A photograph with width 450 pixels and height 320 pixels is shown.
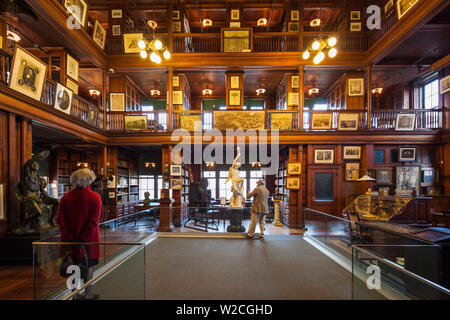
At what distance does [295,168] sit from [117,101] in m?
8.28

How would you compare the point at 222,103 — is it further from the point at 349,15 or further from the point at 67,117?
the point at 67,117

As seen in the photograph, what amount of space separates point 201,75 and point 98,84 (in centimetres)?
573

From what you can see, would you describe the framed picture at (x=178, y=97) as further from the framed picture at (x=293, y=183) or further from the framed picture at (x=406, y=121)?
the framed picture at (x=406, y=121)

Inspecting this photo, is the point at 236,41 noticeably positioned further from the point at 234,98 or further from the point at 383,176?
the point at 383,176

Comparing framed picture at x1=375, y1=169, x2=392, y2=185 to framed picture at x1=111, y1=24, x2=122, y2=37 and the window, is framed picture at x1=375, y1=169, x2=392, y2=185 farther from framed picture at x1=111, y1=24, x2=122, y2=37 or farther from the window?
framed picture at x1=111, y1=24, x2=122, y2=37

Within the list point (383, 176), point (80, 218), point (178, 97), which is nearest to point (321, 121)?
point (383, 176)

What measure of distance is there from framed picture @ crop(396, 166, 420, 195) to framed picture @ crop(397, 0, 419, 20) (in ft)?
17.8

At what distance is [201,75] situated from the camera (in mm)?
9453

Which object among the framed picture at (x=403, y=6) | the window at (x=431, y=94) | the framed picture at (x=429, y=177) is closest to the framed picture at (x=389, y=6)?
the framed picture at (x=403, y=6)

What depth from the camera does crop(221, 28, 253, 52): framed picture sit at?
822 centimetres

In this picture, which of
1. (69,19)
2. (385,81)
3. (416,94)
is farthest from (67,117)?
(416,94)

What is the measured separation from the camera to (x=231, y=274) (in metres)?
3.37

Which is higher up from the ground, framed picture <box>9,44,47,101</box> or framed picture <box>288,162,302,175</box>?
framed picture <box>9,44,47,101</box>

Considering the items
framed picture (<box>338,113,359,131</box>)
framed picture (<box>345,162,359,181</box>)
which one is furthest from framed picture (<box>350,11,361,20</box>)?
framed picture (<box>345,162,359,181</box>)
